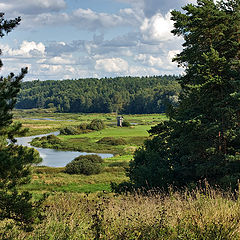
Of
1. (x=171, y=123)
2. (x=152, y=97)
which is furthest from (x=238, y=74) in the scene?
(x=152, y=97)

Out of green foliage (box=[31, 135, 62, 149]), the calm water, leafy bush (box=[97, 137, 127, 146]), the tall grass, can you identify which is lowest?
the calm water

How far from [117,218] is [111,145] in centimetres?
6677

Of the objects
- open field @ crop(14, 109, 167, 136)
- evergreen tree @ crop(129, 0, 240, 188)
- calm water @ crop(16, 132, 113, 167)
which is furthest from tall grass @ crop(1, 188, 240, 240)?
open field @ crop(14, 109, 167, 136)

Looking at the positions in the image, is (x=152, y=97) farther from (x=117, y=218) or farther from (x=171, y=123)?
(x=117, y=218)

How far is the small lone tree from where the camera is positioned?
20.8 feet

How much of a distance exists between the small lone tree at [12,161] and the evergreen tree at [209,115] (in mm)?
11183

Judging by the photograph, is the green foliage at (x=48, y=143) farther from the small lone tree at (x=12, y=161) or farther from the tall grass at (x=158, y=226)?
the tall grass at (x=158, y=226)

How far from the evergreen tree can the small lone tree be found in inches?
440

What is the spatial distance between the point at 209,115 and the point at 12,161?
14966 mm

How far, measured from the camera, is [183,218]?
5.16 metres

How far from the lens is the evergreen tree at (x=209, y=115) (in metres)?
17.2

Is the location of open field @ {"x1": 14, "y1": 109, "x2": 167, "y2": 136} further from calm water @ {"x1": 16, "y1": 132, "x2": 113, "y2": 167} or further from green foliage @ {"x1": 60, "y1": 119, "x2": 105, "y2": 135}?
calm water @ {"x1": 16, "y1": 132, "x2": 113, "y2": 167}

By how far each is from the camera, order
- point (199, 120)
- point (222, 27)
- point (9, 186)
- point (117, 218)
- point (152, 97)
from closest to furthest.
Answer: point (117, 218), point (9, 186), point (199, 120), point (222, 27), point (152, 97)

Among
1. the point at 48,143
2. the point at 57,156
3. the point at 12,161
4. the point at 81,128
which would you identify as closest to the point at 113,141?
the point at 48,143
